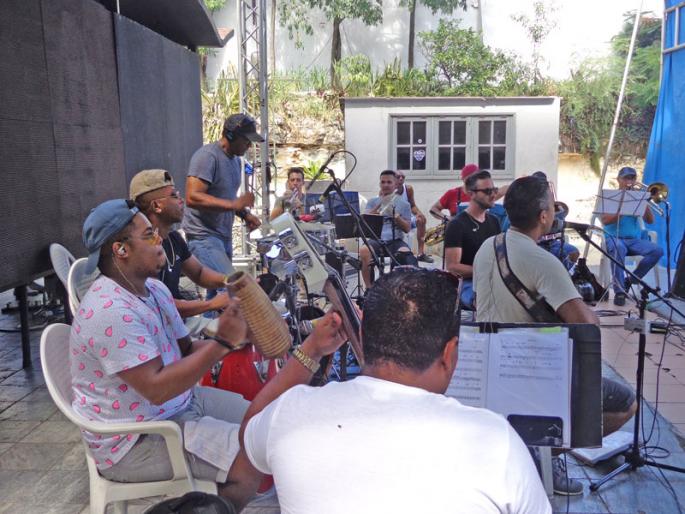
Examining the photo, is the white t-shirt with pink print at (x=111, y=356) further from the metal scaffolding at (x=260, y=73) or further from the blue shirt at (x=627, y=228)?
the blue shirt at (x=627, y=228)

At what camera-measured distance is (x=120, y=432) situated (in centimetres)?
214

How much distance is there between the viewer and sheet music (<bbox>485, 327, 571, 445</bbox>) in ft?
7.11

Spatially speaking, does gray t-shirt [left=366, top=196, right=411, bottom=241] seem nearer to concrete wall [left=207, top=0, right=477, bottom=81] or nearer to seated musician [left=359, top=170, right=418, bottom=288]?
seated musician [left=359, top=170, right=418, bottom=288]

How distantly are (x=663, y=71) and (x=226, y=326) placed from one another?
9485 mm

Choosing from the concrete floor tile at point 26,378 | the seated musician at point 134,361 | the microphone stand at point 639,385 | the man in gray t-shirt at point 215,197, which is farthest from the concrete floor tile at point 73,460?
Answer: the microphone stand at point 639,385

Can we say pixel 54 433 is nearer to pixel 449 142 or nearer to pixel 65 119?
pixel 65 119

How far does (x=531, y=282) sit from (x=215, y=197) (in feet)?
8.86

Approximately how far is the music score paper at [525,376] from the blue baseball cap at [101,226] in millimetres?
1232

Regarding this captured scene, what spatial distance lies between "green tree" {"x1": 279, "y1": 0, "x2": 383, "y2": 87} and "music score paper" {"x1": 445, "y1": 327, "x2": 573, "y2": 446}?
1460cm

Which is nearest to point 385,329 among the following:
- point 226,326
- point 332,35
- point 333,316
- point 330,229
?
point 333,316

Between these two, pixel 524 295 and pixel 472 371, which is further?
pixel 524 295

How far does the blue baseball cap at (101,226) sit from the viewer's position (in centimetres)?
227

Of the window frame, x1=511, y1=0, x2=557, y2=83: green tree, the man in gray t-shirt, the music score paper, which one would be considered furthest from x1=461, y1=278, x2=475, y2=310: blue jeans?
x1=511, y1=0, x2=557, y2=83: green tree

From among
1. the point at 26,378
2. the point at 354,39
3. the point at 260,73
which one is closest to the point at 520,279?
the point at 26,378
